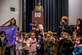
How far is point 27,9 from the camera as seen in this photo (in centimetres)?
1171

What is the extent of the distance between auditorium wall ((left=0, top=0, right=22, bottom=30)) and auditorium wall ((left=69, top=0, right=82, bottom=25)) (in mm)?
3109

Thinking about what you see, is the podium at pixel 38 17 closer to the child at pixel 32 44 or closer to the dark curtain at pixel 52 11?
the dark curtain at pixel 52 11

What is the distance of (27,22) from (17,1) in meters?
1.18

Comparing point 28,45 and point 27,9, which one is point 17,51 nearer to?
point 28,45

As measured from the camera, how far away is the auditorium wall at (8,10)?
1195 cm

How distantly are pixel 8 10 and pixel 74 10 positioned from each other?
352cm

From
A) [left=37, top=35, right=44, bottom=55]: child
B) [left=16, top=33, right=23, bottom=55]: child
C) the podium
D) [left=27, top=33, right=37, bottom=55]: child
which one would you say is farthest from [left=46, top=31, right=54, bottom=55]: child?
the podium

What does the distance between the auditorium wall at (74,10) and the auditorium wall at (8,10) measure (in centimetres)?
311

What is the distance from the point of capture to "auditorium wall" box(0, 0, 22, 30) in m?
11.9

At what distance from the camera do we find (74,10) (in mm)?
9711

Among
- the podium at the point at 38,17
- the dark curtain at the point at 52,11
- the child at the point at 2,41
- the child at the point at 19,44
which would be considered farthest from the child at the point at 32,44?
the dark curtain at the point at 52,11

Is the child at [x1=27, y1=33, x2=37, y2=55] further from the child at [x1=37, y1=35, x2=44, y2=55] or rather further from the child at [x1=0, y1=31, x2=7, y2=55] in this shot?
the child at [x1=0, y1=31, x2=7, y2=55]

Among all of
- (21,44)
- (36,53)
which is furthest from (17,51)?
(36,53)

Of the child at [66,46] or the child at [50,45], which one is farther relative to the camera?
the child at [50,45]
